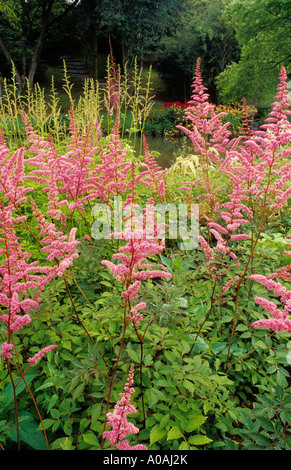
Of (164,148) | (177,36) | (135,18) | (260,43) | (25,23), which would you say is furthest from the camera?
(177,36)

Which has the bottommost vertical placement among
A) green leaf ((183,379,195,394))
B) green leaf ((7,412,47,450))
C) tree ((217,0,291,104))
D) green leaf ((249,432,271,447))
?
green leaf ((7,412,47,450))

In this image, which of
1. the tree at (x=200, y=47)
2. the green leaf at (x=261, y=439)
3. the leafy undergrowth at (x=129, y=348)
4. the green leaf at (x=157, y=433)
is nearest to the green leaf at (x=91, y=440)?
the leafy undergrowth at (x=129, y=348)

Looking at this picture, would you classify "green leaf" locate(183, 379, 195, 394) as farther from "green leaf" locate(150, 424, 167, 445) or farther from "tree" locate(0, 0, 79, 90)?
"tree" locate(0, 0, 79, 90)

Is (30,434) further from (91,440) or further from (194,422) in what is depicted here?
(194,422)

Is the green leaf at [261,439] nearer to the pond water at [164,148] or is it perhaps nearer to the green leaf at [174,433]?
the green leaf at [174,433]

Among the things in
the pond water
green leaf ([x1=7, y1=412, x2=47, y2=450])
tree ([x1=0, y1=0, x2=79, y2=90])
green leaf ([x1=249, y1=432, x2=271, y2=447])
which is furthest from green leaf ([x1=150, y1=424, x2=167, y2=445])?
tree ([x1=0, y1=0, x2=79, y2=90])

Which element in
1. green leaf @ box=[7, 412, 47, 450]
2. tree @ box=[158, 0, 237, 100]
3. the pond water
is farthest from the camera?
tree @ box=[158, 0, 237, 100]

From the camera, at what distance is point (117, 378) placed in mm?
1750

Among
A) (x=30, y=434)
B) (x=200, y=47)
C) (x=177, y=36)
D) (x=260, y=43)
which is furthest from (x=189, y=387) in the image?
(x=177, y=36)

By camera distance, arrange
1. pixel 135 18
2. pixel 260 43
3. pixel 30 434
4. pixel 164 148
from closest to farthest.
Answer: pixel 30 434, pixel 164 148, pixel 260 43, pixel 135 18

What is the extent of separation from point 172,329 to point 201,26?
2814cm

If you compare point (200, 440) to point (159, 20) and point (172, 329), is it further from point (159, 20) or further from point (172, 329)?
point (159, 20)

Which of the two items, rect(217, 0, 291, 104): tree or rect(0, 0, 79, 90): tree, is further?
rect(0, 0, 79, 90): tree
